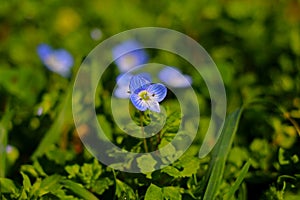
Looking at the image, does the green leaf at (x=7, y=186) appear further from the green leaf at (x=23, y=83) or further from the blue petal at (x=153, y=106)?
the green leaf at (x=23, y=83)

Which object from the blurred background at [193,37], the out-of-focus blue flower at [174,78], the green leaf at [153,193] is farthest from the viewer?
the out-of-focus blue flower at [174,78]

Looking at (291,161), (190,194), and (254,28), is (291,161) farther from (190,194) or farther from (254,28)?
(254,28)

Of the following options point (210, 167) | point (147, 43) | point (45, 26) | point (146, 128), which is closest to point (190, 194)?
point (210, 167)

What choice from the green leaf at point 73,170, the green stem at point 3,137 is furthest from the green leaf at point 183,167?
the green stem at point 3,137

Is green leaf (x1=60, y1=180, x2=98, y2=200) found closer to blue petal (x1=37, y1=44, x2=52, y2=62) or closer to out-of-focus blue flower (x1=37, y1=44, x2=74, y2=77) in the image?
out-of-focus blue flower (x1=37, y1=44, x2=74, y2=77)

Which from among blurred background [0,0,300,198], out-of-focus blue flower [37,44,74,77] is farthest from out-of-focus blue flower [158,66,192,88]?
out-of-focus blue flower [37,44,74,77]

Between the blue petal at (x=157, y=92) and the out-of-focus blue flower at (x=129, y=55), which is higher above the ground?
the out-of-focus blue flower at (x=129, y=55)

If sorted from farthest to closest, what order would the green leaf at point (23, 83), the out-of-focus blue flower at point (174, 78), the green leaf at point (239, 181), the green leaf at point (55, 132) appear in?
the green leaf at point (23, 83) → the out-of-focus blue flower at point (174, 78) → the green leaf at point (55, 132) → the green leaf at point (239, 181)
